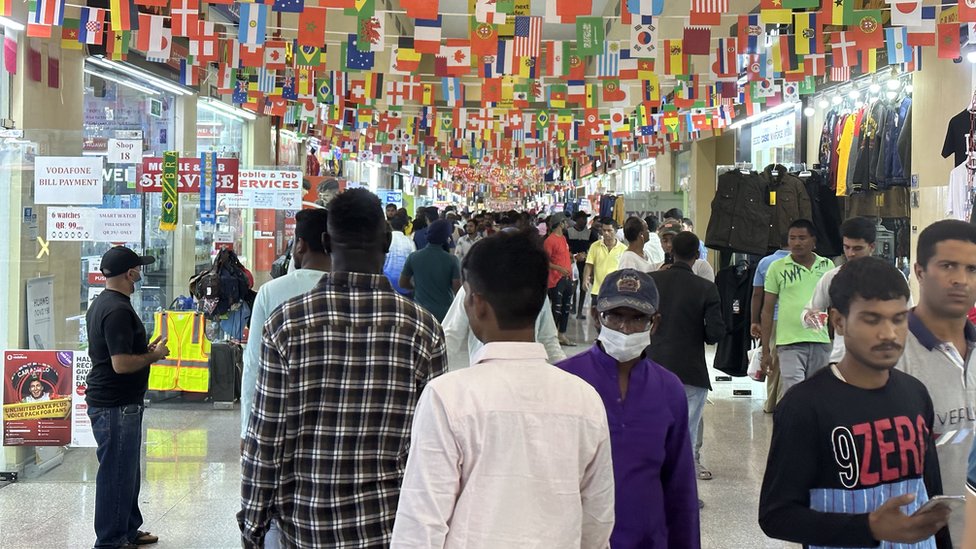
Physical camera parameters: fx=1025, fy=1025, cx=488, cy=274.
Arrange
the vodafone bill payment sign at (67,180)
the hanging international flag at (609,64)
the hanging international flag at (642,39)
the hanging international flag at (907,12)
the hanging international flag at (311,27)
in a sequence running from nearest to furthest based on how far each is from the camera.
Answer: the vodafone bill payment sign at (67,180)
the hanging international flag at (907,12)
the hanging international flag at (311,27)
the hanging international flag at (642,39)
the hanging international flag at (609,64)

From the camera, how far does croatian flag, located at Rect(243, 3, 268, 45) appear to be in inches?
396

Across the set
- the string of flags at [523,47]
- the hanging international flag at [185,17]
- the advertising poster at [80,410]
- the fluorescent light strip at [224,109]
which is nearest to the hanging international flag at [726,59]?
the string of flags at [523,47]

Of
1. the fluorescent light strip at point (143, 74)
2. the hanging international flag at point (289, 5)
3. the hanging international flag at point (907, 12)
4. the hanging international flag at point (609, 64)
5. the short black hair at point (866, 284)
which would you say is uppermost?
the hanging international flag at point (609, 64)

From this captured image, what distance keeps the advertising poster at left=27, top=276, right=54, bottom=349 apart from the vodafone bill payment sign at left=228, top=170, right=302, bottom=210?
2596 mm

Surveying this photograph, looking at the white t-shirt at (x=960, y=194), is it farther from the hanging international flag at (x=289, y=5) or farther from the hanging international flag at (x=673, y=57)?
the hanging international flag at (x=289, y=5)

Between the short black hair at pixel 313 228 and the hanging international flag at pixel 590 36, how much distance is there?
23.2 ft

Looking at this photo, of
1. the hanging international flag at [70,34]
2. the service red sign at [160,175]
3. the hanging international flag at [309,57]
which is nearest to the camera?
the service red sign at [160,175]

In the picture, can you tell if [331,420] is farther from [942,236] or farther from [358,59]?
[358,59]

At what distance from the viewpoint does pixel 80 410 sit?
7285mm

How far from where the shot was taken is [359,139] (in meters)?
24.6

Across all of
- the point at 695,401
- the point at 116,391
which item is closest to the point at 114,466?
the point at 116,391

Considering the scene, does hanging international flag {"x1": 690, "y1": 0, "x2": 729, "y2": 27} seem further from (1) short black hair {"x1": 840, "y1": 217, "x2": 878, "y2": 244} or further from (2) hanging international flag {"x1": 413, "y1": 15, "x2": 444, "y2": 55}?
(1) short black hair {"x1": 840, "y1": 217, "x2": 878, "y2": 244}

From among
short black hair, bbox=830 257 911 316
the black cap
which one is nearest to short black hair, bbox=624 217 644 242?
the black cap

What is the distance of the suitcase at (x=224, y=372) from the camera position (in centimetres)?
1005
